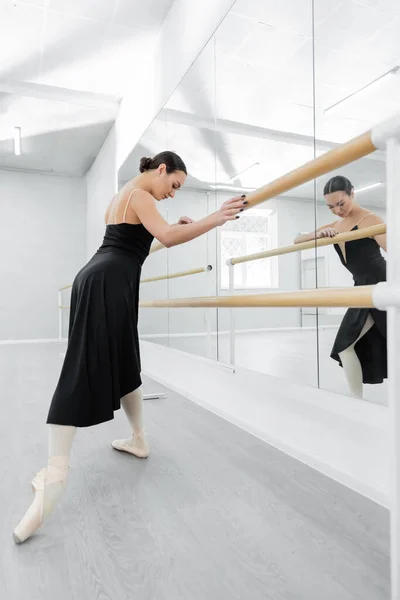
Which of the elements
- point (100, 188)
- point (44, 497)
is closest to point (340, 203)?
point (44, 497)

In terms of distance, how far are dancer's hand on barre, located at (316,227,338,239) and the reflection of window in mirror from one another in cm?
34

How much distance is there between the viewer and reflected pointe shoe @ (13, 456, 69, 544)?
1015 mm

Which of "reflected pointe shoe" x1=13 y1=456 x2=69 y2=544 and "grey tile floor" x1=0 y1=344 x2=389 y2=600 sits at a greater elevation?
"reflected pointe shoe" x1=13 y1=456 x2=69 y2=544

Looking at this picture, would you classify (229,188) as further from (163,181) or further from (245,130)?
(163,181)

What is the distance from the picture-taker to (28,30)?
12.0 ft

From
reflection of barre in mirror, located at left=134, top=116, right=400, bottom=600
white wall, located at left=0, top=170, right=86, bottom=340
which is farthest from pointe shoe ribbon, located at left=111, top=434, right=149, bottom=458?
white wall, located at left=0, top=170, right=86, bottom=340

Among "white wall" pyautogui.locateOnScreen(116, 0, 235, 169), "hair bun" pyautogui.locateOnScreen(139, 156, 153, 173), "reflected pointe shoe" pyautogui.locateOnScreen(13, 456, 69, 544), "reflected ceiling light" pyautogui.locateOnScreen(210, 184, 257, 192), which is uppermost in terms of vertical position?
"white wall" pyautogui.locateOnScreen(116, 0, 235, 169)

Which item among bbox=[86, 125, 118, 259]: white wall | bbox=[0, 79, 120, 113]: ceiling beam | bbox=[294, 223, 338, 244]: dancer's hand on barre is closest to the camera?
bbox=[294, 223, 338, 244]: dancer's hand on barre

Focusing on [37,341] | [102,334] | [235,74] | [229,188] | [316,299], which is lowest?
[37,341]

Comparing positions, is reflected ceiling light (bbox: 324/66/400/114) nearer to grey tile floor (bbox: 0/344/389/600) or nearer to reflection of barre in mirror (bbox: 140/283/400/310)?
reflection of barre in mirror (bbox: 140/283/400/310)

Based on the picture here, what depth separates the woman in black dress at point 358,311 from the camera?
146cm

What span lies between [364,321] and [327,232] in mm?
407

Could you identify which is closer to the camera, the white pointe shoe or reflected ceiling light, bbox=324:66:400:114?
reflected ceiling light, bbox=324:66:400:114

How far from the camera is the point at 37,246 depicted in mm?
7398
